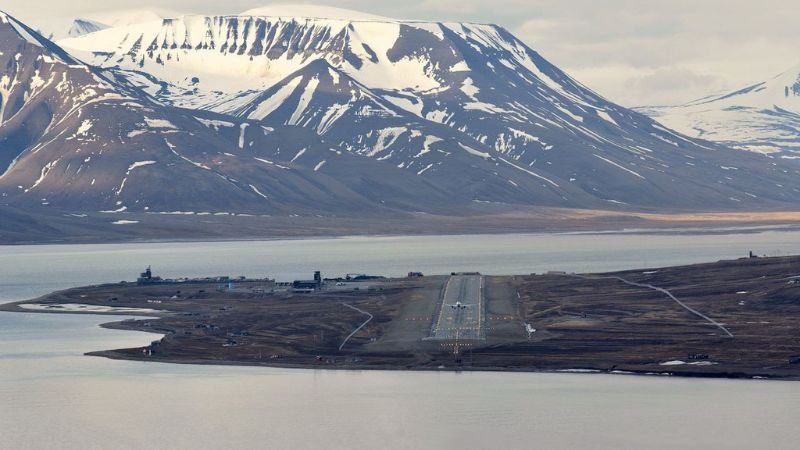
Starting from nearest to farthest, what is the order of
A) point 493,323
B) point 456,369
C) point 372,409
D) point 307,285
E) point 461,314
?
1. point 372,409
2. point 456,369
3. point 493,323
4. point 461,314
5. point 307,285

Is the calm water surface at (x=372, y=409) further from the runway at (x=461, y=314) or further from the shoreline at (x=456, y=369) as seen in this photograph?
the runway at (x=461, y=314)

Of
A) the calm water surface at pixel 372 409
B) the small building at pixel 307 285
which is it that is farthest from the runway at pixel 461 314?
the calm water surface at pixel 372 409

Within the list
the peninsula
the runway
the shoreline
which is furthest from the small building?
the shoreline

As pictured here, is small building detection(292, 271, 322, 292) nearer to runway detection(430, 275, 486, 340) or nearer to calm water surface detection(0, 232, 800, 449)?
runway detection(430, 275, 486, 340)

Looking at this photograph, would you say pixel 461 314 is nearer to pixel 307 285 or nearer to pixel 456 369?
pixel 307 285

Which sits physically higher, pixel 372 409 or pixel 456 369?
pixel 456 369

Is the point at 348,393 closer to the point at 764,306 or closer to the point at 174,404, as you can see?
the point at 174,404

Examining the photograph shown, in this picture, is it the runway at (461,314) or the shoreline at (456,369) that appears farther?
the runway at (461,314)

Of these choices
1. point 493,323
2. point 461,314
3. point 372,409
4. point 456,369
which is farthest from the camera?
point 461,314

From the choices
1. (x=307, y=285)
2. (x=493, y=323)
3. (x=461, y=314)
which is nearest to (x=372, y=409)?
(x=493, y=323)
